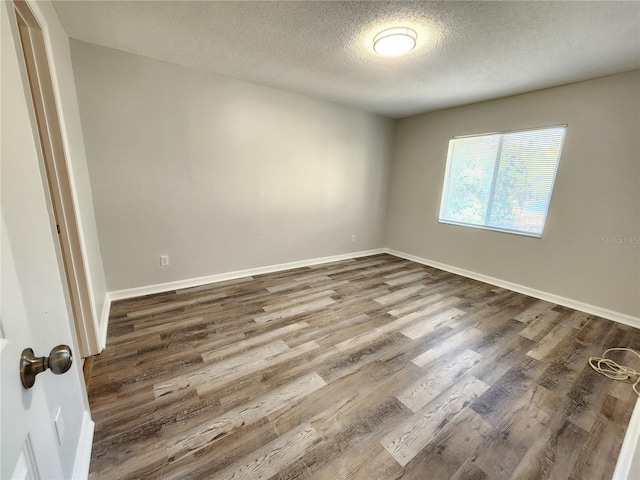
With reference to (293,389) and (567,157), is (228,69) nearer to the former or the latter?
(293,389)

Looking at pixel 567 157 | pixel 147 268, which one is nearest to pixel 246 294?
pixel 147 268

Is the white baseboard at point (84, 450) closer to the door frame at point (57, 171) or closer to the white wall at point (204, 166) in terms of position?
the door frame at point (57, 171)

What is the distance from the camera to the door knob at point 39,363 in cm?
52

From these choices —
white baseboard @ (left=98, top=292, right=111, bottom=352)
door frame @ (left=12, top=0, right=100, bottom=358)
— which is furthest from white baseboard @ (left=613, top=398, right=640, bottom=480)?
white baseboard @ (left=98, top=292, right=111, bottom=352)

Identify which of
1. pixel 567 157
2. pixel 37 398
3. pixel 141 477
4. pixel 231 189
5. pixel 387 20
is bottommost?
pixel 141 477

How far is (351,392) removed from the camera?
5.56 ft

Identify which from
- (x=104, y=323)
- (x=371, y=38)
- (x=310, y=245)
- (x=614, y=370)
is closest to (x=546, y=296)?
(x=614, y=370)

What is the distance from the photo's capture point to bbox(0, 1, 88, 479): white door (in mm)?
490

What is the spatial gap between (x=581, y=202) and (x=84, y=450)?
4.51 meters

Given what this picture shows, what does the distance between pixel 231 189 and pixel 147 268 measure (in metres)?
1.31

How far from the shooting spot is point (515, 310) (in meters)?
2.87

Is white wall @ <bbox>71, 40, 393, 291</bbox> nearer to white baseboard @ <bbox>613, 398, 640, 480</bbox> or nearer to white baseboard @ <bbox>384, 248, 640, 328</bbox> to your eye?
white baseboard @ <bbox>384, 248, 640, 328</bbox>

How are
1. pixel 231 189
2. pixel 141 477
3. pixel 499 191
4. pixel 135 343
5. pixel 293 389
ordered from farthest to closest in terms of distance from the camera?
pixel 499 191 → pixel 231 189 → pixel 135 343 → pixel 293 389 → pixel 141 477

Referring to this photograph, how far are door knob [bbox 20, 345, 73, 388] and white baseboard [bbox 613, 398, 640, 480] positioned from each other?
2.15 m
